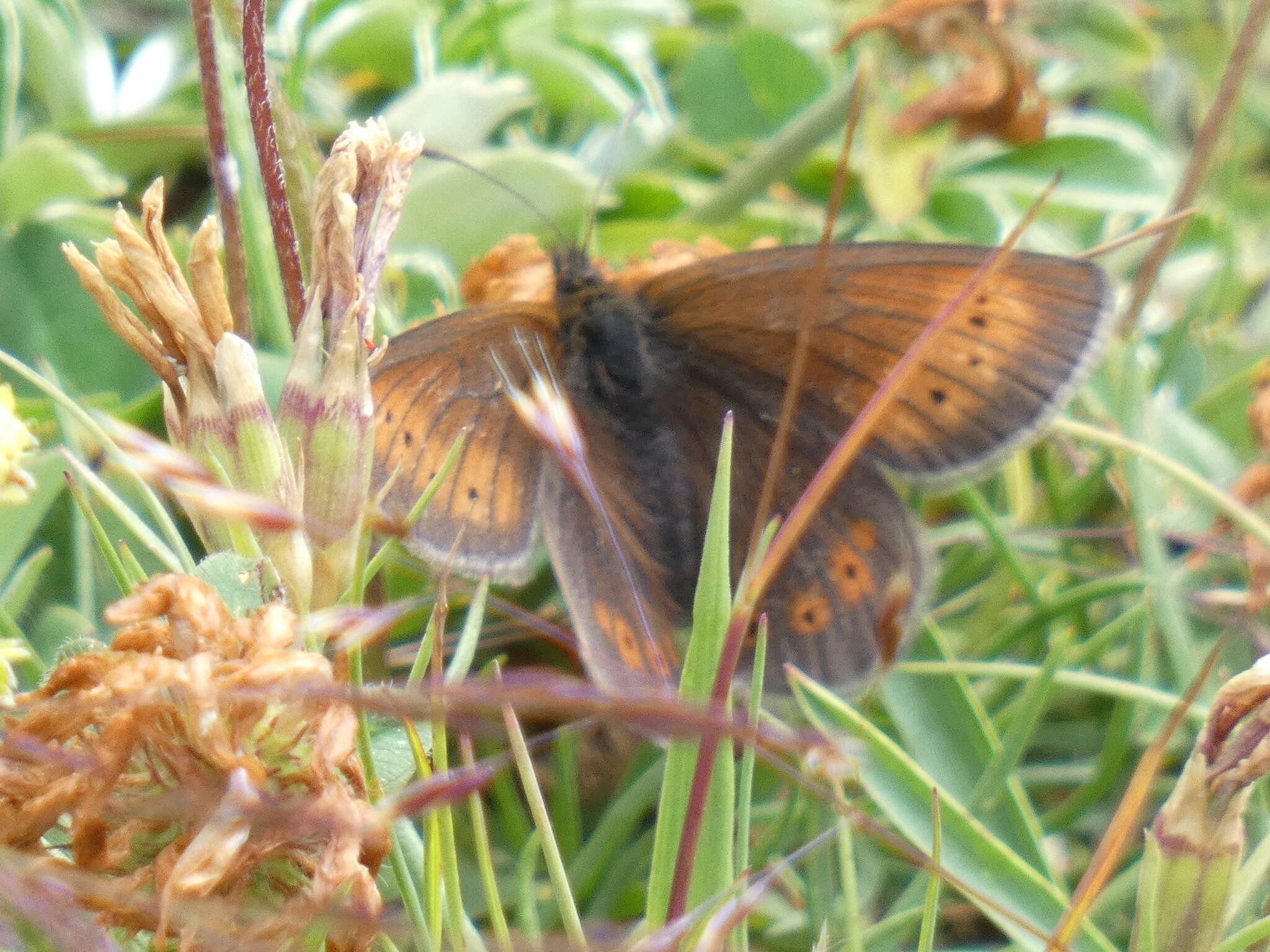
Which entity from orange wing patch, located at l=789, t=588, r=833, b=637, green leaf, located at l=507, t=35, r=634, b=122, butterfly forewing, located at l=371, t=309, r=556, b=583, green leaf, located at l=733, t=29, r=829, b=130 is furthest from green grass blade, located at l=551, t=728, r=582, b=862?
green leaf, located at l=733, t=29, r=829, b=130

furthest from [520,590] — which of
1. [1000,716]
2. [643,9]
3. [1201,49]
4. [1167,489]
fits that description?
[1201,49]

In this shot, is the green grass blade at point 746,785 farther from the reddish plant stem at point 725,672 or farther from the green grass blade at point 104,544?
the green grass blade at point 104,544

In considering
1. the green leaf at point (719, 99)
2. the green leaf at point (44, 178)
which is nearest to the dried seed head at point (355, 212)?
the green leaf at point (44, 178)

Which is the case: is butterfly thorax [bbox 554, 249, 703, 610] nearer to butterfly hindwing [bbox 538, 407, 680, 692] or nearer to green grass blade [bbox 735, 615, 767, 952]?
butterfly hindwing [bbox 538, 407, 680, 692]

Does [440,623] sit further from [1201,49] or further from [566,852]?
[1201,49]

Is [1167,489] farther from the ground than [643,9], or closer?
closer

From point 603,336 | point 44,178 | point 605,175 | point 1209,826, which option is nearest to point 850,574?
point 603,336
